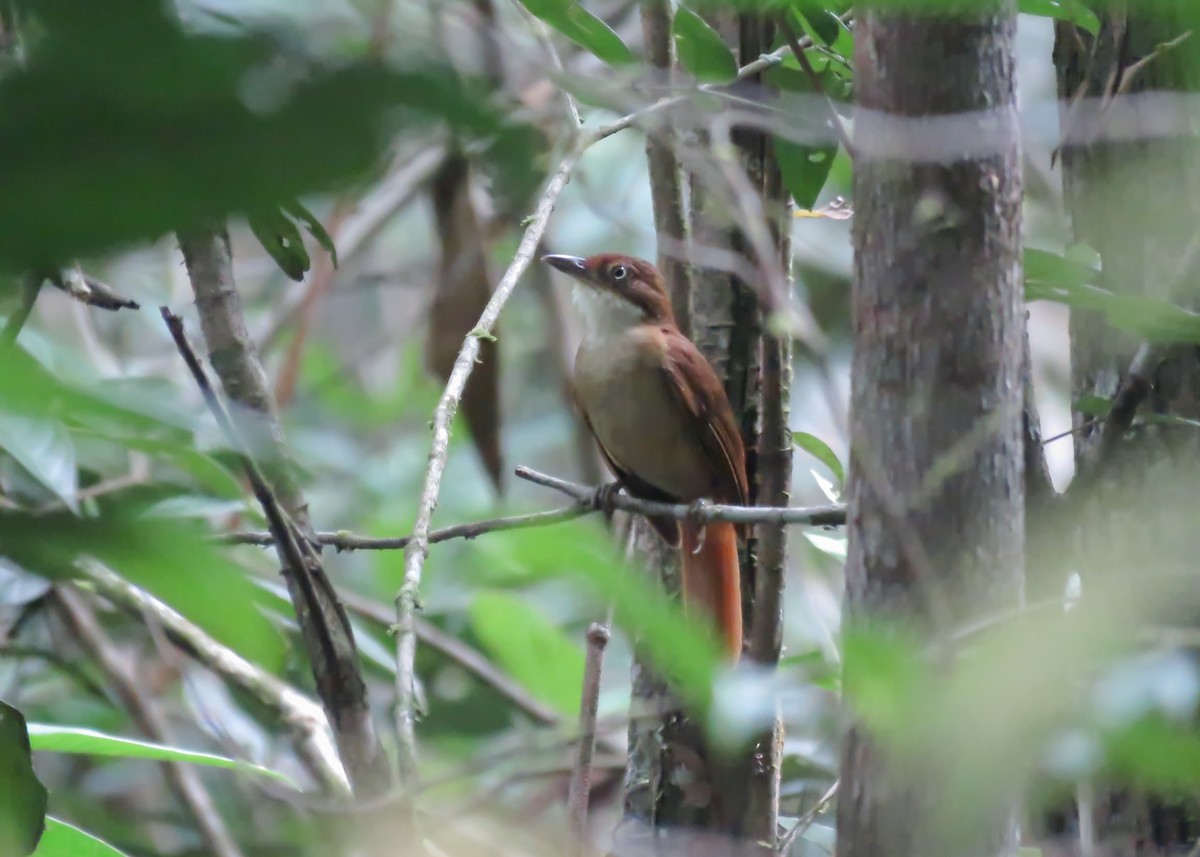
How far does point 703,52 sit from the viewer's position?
6.02 ft

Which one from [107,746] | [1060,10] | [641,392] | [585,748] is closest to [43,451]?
[107,746]

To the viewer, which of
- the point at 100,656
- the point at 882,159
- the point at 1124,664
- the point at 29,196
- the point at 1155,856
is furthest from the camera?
the point at 100,656

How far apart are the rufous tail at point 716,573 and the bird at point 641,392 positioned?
21 cm

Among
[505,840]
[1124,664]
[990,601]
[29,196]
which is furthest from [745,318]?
[29,196]

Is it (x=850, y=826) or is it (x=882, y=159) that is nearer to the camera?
(x=850, y=826)

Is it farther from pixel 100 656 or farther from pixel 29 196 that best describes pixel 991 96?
pixel 100 656

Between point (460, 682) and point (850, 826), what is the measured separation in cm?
339

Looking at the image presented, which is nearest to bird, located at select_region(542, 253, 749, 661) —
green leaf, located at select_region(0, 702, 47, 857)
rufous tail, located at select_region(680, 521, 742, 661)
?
rufous tail, located at select_region(680, 521, 742, 661)

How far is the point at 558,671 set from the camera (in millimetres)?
3191

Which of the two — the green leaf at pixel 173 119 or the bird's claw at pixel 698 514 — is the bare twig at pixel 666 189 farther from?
the green leaf at pixel 173 119

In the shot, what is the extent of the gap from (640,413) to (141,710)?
147 cm

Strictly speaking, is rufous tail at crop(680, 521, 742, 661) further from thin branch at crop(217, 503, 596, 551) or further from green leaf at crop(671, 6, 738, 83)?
green leaf at crop(671, 6, 738, 83)

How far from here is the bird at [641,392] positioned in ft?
10.8

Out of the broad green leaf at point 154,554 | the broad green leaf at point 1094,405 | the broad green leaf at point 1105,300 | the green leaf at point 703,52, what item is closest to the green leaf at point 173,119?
the broad green leaf at point 154,554
